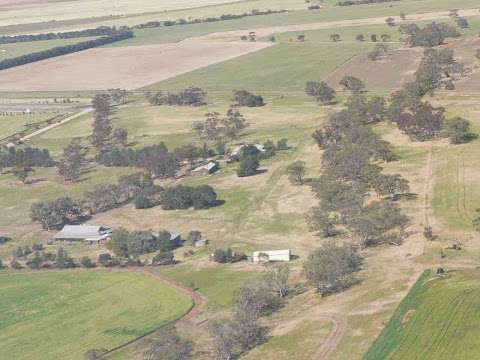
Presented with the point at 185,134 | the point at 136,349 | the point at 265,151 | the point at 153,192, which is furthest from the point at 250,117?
the point at 136,349

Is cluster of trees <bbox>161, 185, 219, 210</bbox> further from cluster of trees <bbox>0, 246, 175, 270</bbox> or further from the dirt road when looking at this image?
the dirt road

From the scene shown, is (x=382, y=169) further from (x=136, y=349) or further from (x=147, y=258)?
(x=136, y=349)

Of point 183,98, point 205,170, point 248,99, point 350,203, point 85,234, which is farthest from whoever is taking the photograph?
point 183,98

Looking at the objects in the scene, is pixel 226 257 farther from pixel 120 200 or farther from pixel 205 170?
pixel 205 170

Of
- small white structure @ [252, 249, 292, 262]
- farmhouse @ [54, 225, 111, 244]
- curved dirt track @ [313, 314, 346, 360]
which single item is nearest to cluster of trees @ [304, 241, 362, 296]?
small white structure @ [252, 249, 292, 262]

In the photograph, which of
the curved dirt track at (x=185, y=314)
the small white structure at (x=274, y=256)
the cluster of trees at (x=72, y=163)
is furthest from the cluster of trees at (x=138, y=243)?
the cluster of trees at (x=72, y=163)

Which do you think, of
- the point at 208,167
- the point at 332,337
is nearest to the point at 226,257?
the point at 332,337
